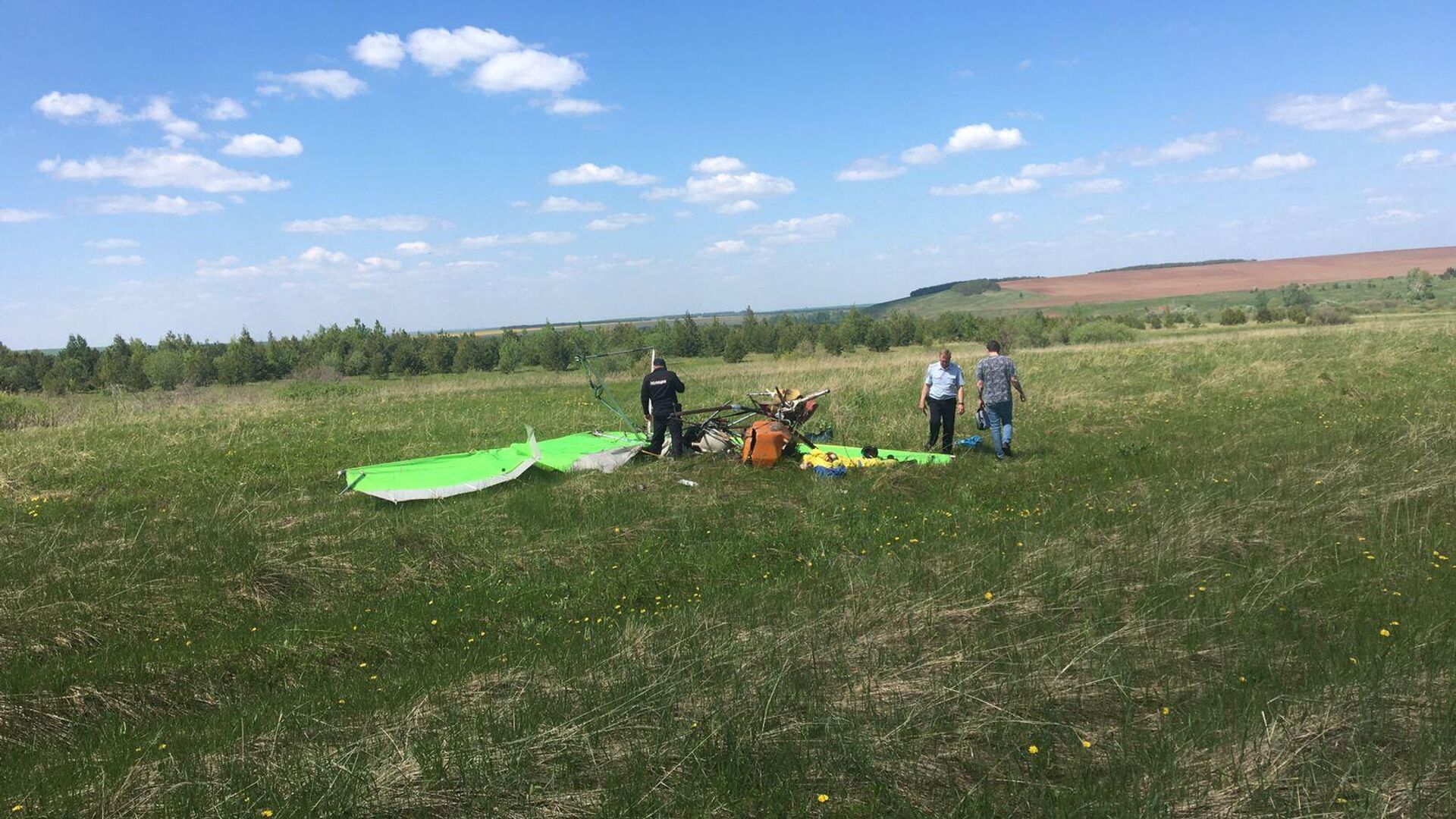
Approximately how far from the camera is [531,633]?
604cm

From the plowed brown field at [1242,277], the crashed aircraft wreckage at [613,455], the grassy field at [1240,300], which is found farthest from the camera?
the plowed brown field at [1242,277]

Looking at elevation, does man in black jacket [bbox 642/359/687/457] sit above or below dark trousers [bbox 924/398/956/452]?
above

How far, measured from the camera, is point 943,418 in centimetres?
1256

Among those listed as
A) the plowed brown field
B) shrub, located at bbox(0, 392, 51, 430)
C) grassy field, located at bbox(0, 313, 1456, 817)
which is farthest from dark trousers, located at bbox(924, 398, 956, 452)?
the plowed brown field

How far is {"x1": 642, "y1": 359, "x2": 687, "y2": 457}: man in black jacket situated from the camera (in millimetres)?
12359

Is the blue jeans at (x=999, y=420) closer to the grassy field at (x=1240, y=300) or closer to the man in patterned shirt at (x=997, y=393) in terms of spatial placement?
the man in patterned shirt at (x=997, y=393)

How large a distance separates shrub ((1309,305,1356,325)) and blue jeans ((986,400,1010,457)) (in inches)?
2265

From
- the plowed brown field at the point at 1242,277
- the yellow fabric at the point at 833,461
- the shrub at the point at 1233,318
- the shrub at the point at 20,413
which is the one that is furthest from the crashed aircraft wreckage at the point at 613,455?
the plowed brown field at the point at 1242,277

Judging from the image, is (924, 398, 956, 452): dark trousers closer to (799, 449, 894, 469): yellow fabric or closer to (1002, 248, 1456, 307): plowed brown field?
(799, 449, 894, 469): yellow fabric

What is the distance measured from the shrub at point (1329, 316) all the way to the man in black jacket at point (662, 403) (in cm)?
6075

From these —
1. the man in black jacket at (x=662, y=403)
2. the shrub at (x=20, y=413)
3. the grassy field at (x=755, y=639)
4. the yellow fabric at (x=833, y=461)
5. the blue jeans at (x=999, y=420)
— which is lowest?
the grassy field at (x=755, y=639)

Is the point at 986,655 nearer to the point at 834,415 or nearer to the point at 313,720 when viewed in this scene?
the point at 313,720

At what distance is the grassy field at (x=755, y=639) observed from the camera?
11.7 feet

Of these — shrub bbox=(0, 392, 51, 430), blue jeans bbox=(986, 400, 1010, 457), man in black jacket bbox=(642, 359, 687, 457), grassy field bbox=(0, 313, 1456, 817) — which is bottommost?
grassy field bbox=(0, 313, 1456, 817)
